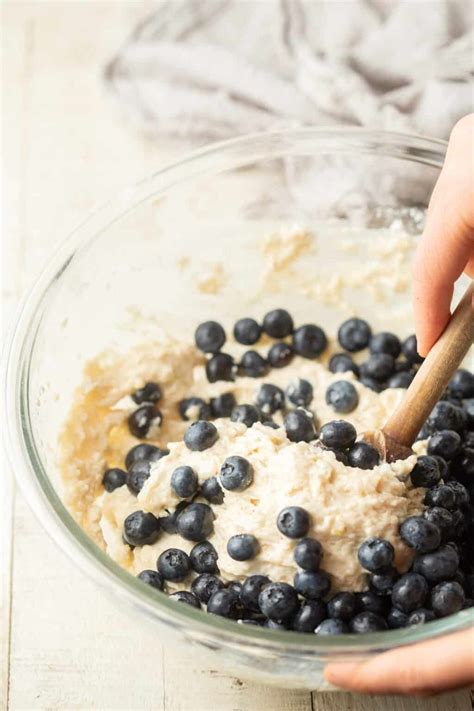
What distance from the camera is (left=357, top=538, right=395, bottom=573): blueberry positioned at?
155 centimetres

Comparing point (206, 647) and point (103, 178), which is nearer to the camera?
point (206, 647)

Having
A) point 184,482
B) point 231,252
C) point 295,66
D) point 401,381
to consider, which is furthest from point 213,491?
point 295,66

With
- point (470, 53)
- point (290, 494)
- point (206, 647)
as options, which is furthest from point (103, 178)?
point (206, 647)

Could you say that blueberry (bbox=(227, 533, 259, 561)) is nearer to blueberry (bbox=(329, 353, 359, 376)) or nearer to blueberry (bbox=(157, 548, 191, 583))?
blueberry (bbox=(157, 548, 191, 583))

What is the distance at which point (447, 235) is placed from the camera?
5.18 ft

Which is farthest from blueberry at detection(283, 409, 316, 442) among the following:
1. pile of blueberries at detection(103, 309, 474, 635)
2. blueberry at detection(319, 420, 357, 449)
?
blueberry at detection(319, 420, 357, 449)

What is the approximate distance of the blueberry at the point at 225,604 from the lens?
62.9 inches

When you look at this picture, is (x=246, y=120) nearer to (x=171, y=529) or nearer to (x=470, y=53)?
(x=470, y=53)

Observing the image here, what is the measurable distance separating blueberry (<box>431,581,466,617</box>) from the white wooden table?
256 mm

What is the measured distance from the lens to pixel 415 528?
5.20 feet

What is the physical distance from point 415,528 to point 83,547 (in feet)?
1.83

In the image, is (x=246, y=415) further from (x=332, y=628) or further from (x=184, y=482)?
(x=332, y=628)

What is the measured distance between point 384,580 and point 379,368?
1.99 feet

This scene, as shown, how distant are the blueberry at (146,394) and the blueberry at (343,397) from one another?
0.37 m
